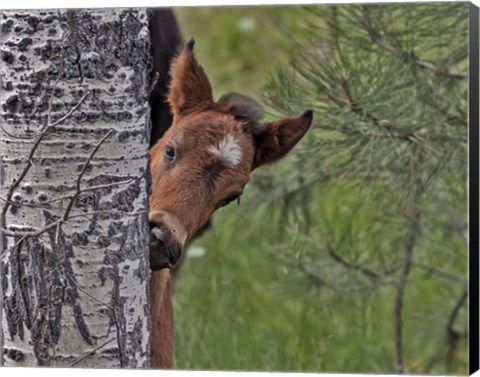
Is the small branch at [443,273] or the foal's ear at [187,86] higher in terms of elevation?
the foal's ear at [187,86]

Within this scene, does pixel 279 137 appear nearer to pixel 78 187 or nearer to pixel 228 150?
pixel 228 150

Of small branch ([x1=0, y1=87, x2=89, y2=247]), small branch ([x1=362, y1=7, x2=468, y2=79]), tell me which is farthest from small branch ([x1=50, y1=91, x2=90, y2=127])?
small branch ([x1=362, y1=7, x2=468, y2=79])

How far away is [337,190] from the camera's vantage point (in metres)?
3.35

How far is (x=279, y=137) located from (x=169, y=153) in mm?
237

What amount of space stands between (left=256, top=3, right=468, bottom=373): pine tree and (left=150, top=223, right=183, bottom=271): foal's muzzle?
0.41 meters

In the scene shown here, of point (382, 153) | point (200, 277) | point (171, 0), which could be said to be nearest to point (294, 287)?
point (200, 277)

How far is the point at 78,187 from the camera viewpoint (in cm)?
268

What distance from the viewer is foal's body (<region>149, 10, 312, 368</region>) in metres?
2.92

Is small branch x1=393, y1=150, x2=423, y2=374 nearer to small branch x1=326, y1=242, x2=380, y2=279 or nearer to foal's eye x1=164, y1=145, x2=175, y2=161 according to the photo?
small branch x1=326, y1=242, x2=380, y2=279

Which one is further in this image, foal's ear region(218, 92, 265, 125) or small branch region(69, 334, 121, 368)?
foal's ear region(218, 92, 265, 125)

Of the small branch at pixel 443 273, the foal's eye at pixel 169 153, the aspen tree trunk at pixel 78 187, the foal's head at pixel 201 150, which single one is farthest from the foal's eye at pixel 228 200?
the small branch at pixel 443 273

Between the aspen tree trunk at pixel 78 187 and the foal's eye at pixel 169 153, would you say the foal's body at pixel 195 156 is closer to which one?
the foal's eye at pixel 169 153

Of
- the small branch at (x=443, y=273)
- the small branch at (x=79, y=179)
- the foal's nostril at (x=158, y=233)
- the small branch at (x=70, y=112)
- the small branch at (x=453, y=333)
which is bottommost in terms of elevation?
the small branch at (x=453, y=333)

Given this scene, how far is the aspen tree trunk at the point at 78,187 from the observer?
107 inches
